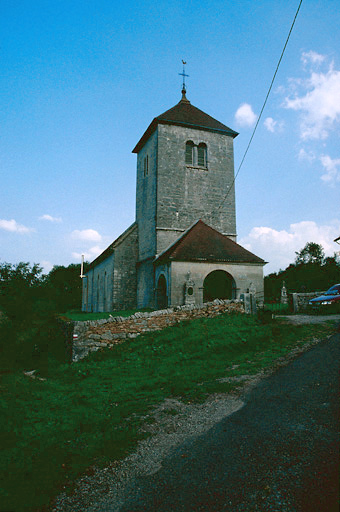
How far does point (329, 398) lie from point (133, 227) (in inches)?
738

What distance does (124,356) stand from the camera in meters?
9.31

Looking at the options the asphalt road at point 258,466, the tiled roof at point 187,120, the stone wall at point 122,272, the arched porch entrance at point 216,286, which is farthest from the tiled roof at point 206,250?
the asphalt road at point 258,466

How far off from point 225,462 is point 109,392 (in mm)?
3334

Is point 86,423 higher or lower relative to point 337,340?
lower

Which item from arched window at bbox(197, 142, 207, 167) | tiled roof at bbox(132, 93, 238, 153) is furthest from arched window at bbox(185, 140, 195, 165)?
tiled roof at bbox(132, 93, 238, 153)

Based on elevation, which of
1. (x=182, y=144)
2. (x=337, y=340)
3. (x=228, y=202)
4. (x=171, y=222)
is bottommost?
(x=337, y=340)

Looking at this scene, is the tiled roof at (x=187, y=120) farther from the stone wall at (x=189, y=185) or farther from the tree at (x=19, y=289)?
the tree at (x=19, y=289)

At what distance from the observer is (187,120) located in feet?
69.6

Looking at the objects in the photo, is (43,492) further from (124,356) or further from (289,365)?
(124,356)

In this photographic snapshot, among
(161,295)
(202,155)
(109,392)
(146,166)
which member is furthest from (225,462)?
(146,166)

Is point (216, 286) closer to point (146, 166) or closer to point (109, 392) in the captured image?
point (146, 166)

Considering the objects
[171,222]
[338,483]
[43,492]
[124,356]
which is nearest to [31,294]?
[171,222]

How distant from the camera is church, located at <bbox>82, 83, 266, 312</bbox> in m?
18.2

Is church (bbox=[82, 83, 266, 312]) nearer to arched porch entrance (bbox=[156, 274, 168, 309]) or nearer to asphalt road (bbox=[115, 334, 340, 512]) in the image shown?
arched porch entrance (bbox=[156, 274, 168, 309])
